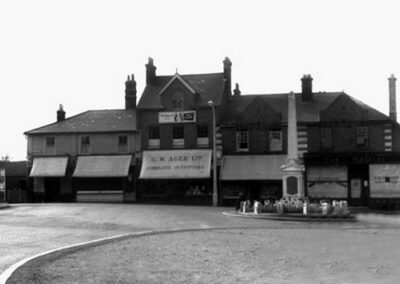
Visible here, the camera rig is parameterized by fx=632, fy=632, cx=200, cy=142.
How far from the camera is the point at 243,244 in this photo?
17.9 m

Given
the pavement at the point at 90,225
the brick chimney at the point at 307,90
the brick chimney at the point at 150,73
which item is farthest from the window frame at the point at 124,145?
the pavement at the point at 90,225

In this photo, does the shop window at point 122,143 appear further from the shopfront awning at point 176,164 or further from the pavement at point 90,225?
the pavement at point 90,225

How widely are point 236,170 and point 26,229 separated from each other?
25166 millimetres

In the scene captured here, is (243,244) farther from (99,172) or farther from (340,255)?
(99,172)

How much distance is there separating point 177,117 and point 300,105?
9.52 metres

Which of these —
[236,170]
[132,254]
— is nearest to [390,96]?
[236,170]

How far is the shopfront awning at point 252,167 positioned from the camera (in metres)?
45.3

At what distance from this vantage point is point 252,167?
151ft

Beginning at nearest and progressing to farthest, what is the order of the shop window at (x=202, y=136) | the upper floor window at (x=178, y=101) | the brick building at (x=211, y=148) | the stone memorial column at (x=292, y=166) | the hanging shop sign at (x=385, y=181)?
the stone memorial column at (x=292, y=166) → the hanging shop sign at (x=385, y=181) → the brick building at (x=211, y=148) → the shop window at (x=202, y=136) → the upper floor window at (x=178, y=101)

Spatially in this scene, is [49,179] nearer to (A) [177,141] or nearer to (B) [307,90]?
(A) [177,141]

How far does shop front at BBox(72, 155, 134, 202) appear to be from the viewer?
158 feet

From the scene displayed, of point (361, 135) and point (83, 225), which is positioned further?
point (361, 135)

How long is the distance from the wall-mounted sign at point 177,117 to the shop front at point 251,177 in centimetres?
408

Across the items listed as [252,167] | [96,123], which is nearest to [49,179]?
[96,123]
